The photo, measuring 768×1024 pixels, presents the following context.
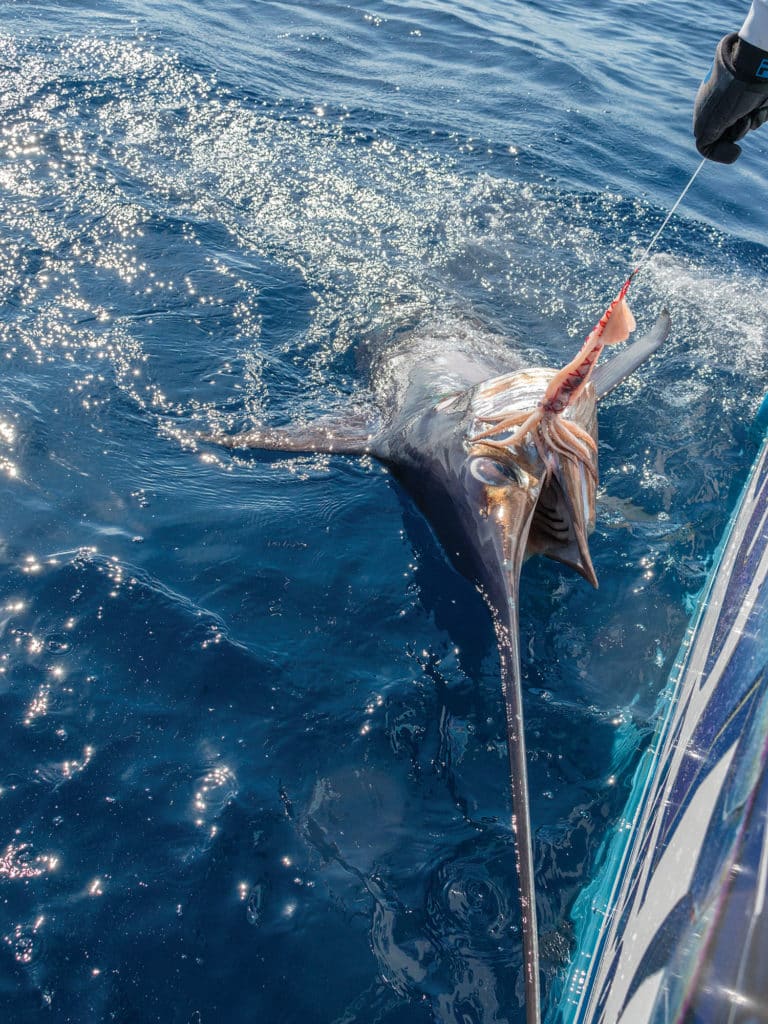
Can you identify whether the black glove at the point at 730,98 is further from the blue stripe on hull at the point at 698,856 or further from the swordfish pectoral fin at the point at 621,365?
the blue stripe on hull at the point at 698,856

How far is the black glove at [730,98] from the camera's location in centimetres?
411

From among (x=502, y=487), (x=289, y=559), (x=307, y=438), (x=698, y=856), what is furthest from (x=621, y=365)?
(x=698, y=856)

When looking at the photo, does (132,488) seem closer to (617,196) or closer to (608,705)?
(608,705)

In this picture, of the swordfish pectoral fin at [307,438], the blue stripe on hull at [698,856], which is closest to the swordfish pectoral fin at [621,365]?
the blue stripe on hull at [698,856]

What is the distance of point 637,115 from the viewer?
472 inches

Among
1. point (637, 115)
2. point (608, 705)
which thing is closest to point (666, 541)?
point (608, 705)

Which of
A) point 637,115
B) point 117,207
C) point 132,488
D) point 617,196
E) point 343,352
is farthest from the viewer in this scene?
point 637,115

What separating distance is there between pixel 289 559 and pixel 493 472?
141cm

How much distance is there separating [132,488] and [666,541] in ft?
11.2

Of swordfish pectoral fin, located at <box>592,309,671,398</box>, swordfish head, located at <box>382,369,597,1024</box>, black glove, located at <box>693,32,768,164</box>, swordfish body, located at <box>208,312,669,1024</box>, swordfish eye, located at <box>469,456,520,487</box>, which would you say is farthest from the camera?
swordfish pectoral fin, located at <box>592,309,671,398</box>

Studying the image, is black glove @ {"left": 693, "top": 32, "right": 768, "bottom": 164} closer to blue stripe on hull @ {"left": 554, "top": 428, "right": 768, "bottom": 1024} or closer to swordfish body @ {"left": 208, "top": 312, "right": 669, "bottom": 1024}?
swordfish body @ {"left": 208, "top": 312, "right": 669, "bottom": 1024}

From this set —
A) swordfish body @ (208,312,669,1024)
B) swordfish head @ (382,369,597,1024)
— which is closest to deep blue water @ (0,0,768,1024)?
swordfish body @ (208,312,669,1024)

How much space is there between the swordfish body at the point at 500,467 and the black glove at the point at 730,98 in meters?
1.41

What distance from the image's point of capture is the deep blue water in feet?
9.93
